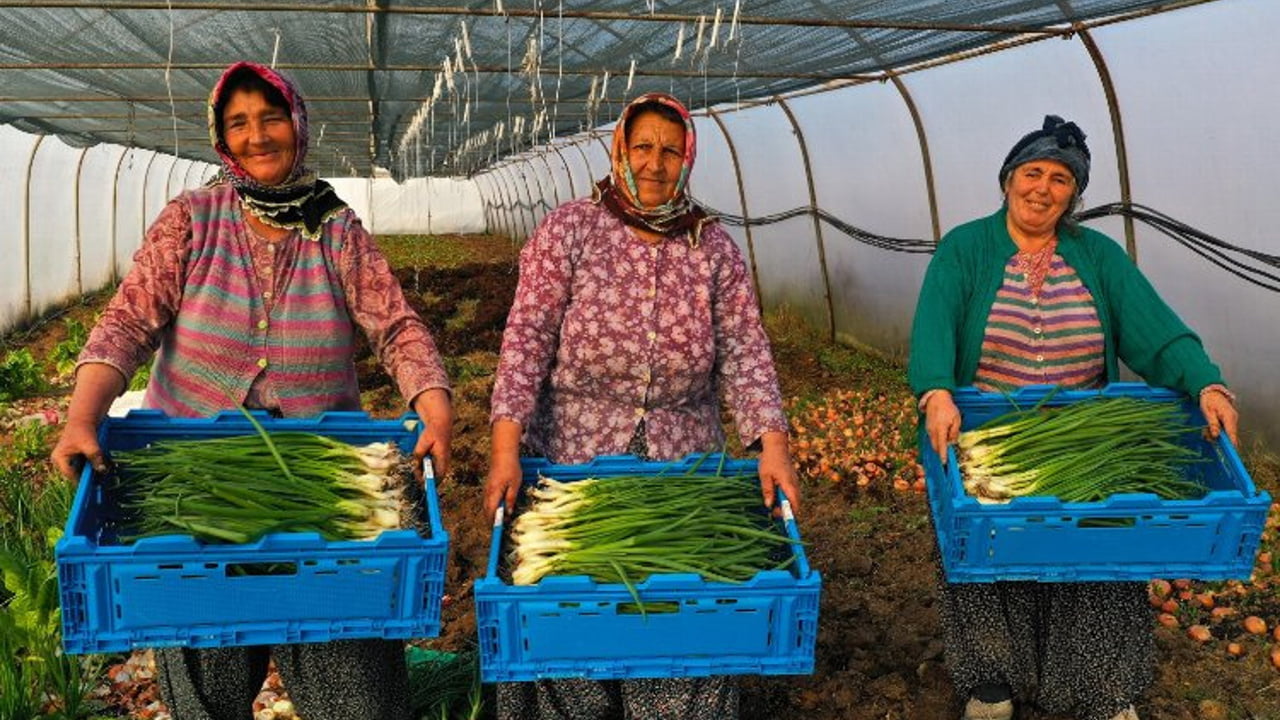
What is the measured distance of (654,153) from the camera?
2484 mm

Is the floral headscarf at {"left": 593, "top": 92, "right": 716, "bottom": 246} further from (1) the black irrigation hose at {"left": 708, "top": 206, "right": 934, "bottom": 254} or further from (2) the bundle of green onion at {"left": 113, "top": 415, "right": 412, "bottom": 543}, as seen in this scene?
(1) the black irrigation hose at {"left": 708, "top": 206, "right": 934, "bottom": 254}

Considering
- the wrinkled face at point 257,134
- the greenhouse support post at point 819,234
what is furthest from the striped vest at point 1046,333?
the greenhouse support post at point 819,234

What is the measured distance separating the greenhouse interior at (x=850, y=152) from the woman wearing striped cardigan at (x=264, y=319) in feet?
0.69

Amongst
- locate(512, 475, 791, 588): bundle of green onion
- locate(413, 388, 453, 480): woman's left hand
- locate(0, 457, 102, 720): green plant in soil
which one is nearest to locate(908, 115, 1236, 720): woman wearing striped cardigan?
locate(512, 475, 791, 588): bundle of green onion

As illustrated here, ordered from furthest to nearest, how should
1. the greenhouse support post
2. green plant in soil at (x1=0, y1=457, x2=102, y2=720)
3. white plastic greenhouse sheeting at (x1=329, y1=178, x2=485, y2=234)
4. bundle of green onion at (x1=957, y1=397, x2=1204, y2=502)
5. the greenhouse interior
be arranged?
white plastic greenhouse sheeting at (x1=329, y1=178, x2=485, y2=234), the greenhouse support post, the greenhouse interior, green plant in soil at (x1=0, y1=457, x2=102, y2=720), bundle of green onion at (x1=957, y1=397, x2=1204, y2=502)

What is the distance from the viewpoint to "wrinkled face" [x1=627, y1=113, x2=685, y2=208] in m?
2.48

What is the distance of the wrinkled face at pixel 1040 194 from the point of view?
2.74 meters

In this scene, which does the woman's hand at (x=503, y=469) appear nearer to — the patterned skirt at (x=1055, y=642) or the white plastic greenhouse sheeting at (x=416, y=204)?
the patterned skirt at (x=1055, y=642)

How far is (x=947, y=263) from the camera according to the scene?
2818mm

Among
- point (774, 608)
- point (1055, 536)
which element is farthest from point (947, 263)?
point (774, 608)

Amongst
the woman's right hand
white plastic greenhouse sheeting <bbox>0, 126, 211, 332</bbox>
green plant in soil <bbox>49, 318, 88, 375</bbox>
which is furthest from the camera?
white plastic greenhouse sheeting <bbox>0, 126, 211, 332</bbox>

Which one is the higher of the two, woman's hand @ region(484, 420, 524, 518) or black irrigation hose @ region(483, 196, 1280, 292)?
black irrigation hose @ region(483, 196, 1280, 292)

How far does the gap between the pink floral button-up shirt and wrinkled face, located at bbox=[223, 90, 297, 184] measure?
2.14 feet

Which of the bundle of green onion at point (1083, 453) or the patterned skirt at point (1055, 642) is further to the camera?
the patterned skirt at point (1055, 642)
